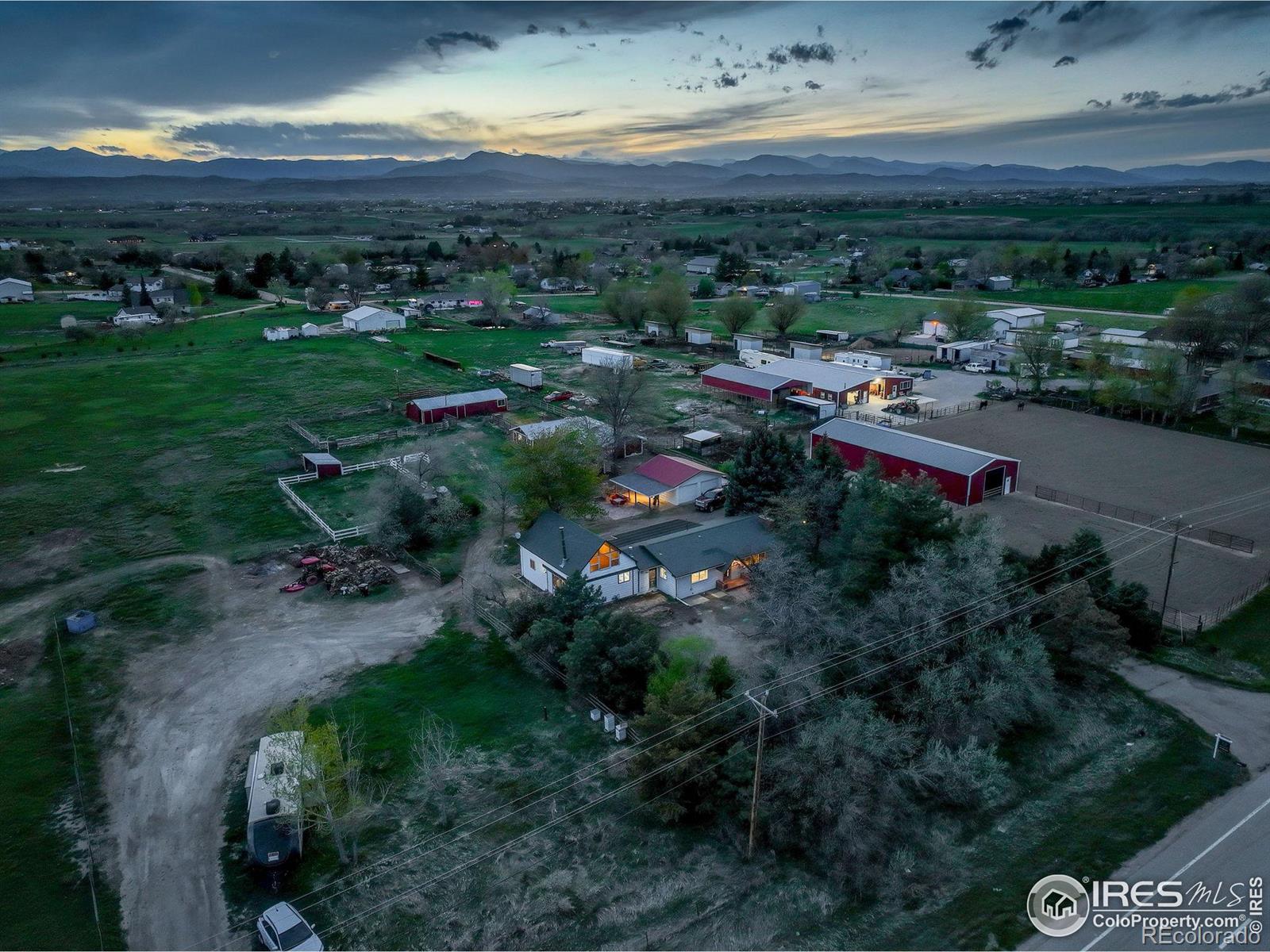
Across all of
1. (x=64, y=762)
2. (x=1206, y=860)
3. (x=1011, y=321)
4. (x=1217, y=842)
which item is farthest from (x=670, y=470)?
(x=1011, y=321)

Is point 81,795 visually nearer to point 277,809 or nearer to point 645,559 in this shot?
point 277,809

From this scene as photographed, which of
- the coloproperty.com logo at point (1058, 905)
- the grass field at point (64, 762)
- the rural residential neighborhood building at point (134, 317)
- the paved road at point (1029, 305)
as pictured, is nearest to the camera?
the coloproperty.com logo at point (1058, 905)

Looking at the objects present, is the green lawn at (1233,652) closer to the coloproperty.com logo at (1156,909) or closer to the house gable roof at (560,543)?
the coloproperty.com logo at (1156,909)

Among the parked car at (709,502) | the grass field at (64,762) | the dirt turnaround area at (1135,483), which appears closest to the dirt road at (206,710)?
the grass field at (64,762)

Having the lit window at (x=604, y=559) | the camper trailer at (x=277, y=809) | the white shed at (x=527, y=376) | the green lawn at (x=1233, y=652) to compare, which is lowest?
the green lawn at (x=1233, y=652)

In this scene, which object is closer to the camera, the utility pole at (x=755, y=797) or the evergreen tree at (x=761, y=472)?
the utility pole at (x=755, y=797)

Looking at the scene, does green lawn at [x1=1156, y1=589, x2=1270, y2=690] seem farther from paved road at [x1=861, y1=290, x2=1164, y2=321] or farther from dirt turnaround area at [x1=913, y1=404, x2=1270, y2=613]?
paved road at [x1=861, y1=290, x2=1164, y2=321]
